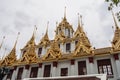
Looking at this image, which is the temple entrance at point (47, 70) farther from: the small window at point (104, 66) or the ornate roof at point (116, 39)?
the ornate roof at point (116, 39)

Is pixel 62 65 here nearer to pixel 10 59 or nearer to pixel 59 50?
pixel 59 50

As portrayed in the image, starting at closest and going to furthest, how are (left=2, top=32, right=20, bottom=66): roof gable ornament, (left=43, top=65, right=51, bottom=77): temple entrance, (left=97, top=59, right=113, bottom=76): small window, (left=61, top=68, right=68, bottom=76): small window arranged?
(left=97, top=59, right=113, bottom=76): small window → (left=61, top=68, right=68, bottom=76): small window → (left=43, top=65, right=51, bottom=77): temple entrance → (left=2, top=32, right=20, bottom=66): roof gable ornament

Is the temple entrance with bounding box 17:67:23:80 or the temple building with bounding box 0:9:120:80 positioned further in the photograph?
the temple entrance with bounding box 17:67:23:80

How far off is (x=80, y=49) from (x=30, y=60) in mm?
9362

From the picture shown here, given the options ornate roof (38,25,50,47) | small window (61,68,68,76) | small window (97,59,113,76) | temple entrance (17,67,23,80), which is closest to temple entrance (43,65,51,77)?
small window (61,68,68,76)

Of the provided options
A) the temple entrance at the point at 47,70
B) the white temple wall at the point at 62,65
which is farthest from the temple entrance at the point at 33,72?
the white temple wall at the point at 62,65

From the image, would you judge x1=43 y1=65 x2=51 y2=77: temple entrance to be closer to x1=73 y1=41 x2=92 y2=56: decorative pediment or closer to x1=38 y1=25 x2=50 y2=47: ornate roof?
x1=73 y1=41 x2=92 y2=56: decorative pediment

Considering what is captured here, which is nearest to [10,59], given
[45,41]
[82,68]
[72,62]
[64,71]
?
[45,41]

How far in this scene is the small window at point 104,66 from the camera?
2045 cm

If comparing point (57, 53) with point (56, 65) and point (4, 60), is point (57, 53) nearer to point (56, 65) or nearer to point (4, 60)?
point (56, 65)

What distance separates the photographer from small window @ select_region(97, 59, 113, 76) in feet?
67.1

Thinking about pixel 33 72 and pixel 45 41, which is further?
pixel 45 41

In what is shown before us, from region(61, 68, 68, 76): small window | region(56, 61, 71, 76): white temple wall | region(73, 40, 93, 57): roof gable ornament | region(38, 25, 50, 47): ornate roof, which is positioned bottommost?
region(61, 68, 68, 76): small window

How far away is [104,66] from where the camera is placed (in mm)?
20953
